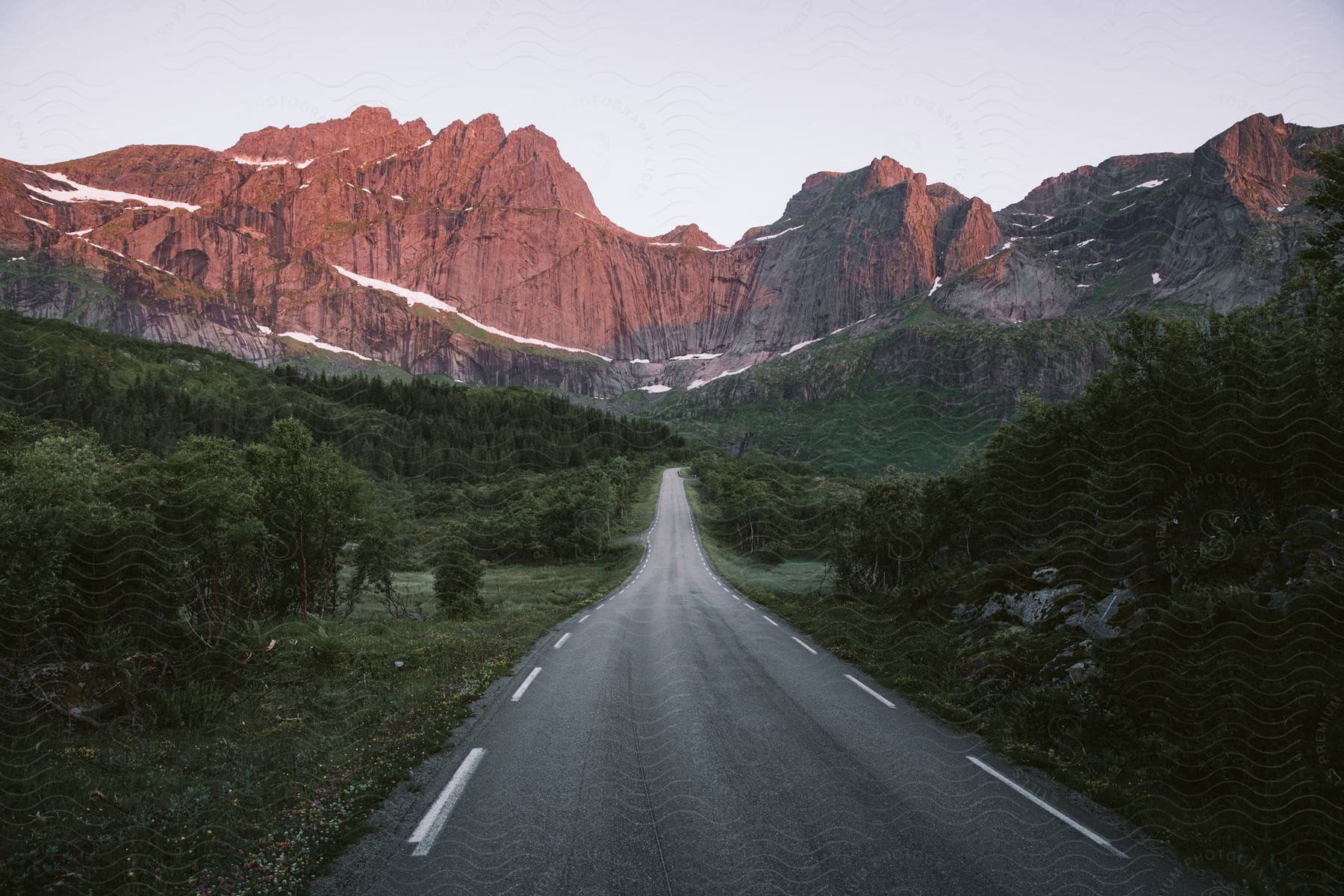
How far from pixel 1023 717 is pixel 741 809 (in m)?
5.71

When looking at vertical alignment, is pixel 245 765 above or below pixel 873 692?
below

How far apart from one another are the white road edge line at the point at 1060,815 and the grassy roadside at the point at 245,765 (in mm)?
7572

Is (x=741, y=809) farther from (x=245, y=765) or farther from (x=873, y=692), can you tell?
(x=245, y=765)

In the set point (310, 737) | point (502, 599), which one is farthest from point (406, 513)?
point (310, 737)

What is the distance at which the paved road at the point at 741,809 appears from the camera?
5.36 m

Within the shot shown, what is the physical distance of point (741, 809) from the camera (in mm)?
6660

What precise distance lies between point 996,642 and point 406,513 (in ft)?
293

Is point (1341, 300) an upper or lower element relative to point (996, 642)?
upper

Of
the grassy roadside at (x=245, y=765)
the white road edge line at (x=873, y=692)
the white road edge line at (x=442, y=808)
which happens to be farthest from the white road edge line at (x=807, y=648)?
the white road edge line at (x=442, y=808)

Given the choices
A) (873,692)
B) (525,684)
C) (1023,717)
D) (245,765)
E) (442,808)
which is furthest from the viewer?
(525,684)

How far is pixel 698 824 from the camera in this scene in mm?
6320

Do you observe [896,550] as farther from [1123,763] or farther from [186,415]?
[186,415]

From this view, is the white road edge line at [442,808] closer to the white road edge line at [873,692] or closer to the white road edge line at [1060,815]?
the white road edge line at [1060,815]

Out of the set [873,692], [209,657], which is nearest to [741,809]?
[873,692]
